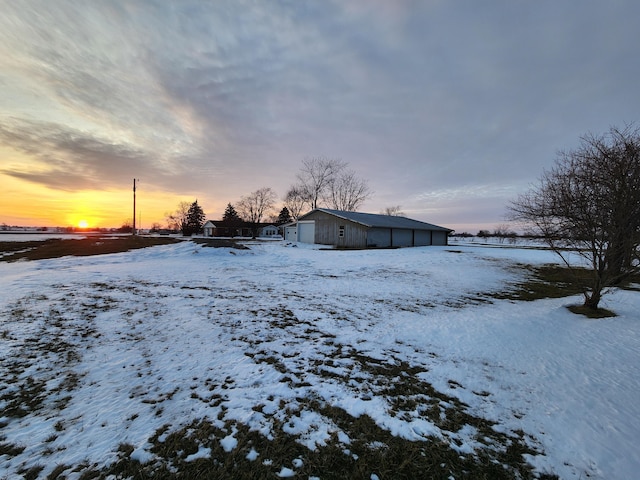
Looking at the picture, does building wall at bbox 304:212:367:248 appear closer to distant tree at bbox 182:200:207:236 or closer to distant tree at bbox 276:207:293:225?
distant tree at bbox 276:207:293:225

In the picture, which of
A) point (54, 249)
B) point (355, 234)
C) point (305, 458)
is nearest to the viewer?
point (305, 458)

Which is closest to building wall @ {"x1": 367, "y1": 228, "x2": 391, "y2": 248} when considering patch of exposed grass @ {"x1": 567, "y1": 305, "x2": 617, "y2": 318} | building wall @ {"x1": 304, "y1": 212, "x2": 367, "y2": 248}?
building wall @ {"x1": 304, "y1": 212, "x2": 367, "y2": 248}

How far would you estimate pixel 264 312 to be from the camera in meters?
6.55

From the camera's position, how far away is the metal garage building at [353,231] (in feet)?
93.8

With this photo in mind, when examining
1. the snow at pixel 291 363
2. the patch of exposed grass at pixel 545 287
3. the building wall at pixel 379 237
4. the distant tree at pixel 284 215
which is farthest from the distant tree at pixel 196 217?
the patch of exposed grass at pixel 545 287

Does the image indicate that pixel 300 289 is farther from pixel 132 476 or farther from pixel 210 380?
pixel 132 476

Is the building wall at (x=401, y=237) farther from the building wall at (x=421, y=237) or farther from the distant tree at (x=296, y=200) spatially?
the distant tree at (x=296, y=200)

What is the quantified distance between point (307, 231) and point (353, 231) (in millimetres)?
6759

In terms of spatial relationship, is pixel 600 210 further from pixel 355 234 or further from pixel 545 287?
pixel 355 234

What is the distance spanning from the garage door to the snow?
935 inches

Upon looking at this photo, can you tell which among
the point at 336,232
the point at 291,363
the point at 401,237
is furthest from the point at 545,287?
the point at 401,237

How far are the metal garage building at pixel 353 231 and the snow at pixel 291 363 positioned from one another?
19.8 meters

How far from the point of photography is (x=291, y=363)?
415cm

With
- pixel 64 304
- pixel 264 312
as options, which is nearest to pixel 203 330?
pixel 264 312
